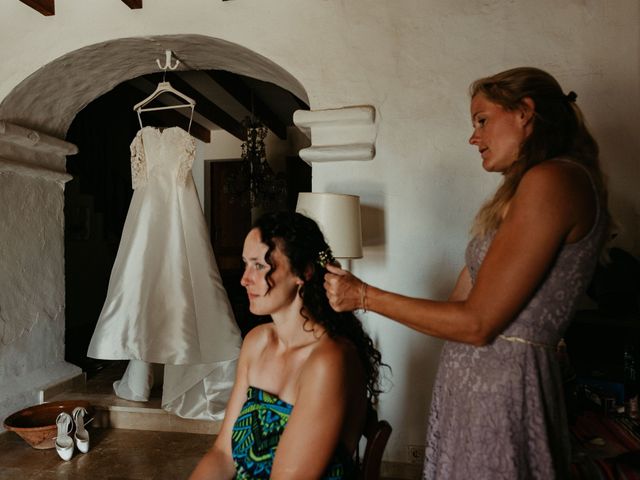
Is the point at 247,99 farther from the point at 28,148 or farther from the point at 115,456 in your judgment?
the point at 115,456

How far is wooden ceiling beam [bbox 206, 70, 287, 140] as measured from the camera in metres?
4.85

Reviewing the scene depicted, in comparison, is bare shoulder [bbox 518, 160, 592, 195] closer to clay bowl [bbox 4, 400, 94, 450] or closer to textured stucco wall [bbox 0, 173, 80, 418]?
clay bowl [bbox 4, 400, 94, 450]

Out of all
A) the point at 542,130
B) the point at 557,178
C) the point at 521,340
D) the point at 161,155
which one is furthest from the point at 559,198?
the point at 161,155

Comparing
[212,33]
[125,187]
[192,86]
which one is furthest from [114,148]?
[212,33]

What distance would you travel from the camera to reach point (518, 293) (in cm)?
109

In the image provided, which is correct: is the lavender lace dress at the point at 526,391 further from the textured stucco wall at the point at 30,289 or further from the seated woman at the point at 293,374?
the textured stucco wall at the point at 30,289

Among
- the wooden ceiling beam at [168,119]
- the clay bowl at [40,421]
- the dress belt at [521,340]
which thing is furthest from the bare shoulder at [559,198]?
the wooden ceiling beam at [168,119]

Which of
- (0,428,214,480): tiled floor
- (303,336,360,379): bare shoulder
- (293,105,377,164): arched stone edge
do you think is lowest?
(0,428,214,480): tiled floor

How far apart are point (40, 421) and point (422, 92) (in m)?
3.06

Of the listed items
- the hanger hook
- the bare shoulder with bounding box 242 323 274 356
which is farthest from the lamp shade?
the hanger hook

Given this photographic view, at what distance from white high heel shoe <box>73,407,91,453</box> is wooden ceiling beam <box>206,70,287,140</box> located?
309cm

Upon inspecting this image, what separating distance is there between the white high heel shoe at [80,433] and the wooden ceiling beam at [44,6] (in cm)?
240

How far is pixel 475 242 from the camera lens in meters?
1.27

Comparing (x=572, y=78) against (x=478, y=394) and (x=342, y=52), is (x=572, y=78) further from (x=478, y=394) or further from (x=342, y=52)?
(x=478, y=394)
